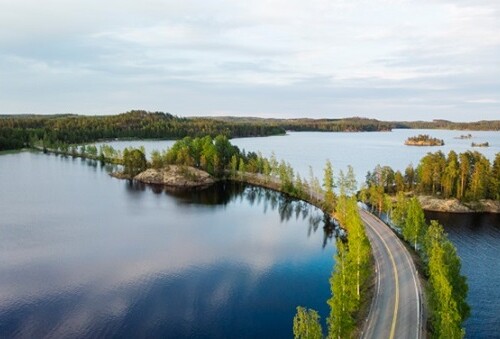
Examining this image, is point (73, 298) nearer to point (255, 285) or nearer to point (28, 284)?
point (28, 284)

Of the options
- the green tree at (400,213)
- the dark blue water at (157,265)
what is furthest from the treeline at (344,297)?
the green tree at (400,213)

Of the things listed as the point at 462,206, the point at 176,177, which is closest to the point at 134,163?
the point at 176,177

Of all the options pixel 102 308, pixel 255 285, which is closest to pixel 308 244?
pixel 255 285

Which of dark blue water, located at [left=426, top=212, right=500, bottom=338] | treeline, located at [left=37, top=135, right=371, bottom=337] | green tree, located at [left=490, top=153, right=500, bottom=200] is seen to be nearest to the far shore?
treeline, located at [left=37, top=135, right=371, bottom=337]

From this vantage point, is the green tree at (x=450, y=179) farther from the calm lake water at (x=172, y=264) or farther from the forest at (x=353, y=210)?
the calm lake water at (x=172, y=264)

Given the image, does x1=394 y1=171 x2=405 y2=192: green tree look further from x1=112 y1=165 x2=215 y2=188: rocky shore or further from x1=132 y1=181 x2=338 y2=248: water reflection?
x1=112 y1=165 x2=215 y2=188: rocky shore
